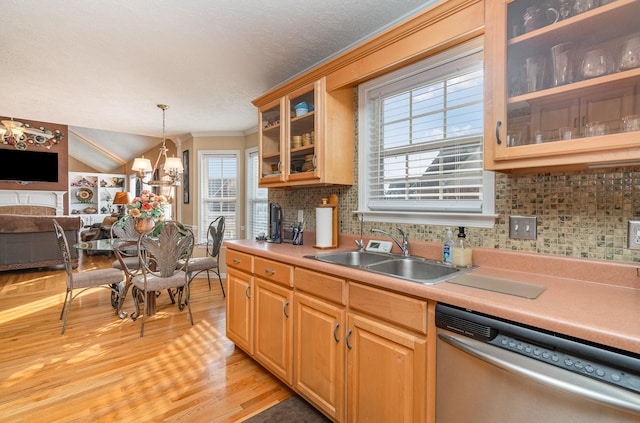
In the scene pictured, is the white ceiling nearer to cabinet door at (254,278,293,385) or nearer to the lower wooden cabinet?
the lower wooden cabinet

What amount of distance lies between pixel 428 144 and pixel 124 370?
105 inches

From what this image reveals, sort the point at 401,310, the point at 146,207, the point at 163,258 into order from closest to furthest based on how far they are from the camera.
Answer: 1. the point at 401,310
2. the point at 163,258
3. the point at 146,207

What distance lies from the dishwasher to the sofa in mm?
6449

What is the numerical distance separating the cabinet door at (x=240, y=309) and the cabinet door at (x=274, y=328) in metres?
0.10

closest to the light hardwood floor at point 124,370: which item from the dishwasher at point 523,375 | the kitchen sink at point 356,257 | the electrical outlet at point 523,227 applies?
the kitchen sink at point 356,257

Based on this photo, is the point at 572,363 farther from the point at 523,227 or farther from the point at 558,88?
the point at 558,88

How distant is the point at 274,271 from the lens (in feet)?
6.68

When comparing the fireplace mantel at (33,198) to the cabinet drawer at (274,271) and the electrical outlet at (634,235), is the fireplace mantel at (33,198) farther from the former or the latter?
the electrical outlet at (634,235)

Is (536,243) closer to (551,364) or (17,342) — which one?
(551,364)

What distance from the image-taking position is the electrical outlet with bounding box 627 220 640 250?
3.93ft

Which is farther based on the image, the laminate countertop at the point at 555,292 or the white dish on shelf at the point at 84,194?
the white dish on shelf at the point at 84,194

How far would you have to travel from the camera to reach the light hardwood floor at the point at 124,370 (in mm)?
1844

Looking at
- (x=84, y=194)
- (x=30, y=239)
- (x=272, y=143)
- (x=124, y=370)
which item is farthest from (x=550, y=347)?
(x=84, y=194)

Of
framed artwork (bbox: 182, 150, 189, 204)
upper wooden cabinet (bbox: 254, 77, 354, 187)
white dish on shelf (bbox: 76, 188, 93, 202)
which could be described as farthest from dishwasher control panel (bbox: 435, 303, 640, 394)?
white dish on shelf (bbox: 76, 188, 93, 202)
